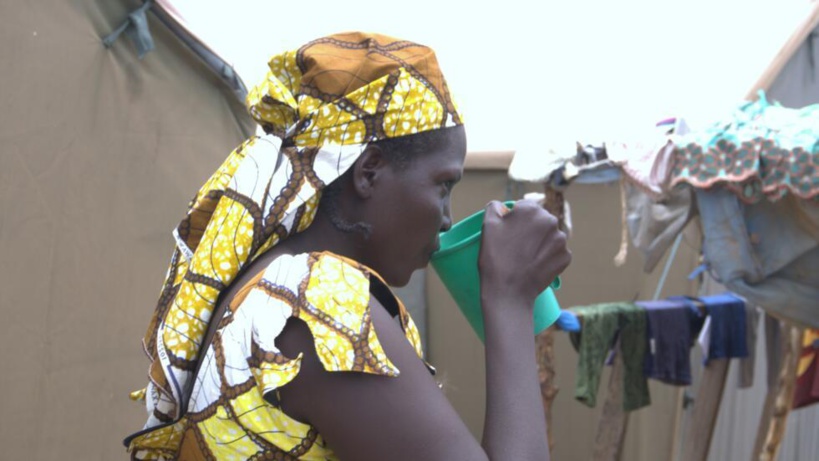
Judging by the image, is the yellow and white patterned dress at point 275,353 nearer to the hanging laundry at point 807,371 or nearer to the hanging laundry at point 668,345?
the hanging laundry at point 668,345

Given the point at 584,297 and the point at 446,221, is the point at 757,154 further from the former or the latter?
the point at 584,297

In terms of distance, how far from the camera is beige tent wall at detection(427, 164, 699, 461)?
5.37 m

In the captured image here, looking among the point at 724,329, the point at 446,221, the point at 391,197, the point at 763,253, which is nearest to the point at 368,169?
the point at 391,197

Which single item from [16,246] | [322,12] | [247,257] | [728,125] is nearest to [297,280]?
[247,257]

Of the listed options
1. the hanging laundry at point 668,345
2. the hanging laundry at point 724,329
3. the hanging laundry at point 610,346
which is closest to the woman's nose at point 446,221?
the hanging laundry at point 610,346

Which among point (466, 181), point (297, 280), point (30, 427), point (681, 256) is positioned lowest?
point (681, 256)

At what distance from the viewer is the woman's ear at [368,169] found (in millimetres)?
1266

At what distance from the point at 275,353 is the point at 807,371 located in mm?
3540

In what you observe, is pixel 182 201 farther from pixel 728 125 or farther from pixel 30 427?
pixel 728 125

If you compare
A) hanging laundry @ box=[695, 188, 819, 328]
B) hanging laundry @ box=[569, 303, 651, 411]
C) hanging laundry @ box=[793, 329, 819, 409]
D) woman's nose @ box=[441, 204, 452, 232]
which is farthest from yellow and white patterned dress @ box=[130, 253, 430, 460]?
hanging laundry @ box=[793, 329, 819, 409]

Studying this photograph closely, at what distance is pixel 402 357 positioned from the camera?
3.66 feet

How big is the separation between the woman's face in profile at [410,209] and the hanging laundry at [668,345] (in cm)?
292

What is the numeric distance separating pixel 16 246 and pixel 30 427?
46cm

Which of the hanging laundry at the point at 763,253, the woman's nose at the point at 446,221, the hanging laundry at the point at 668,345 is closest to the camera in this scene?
the woman's nose at the point at 446,221
